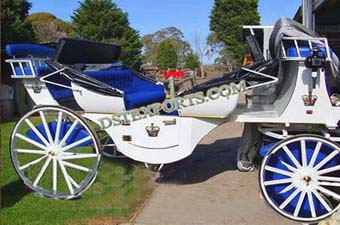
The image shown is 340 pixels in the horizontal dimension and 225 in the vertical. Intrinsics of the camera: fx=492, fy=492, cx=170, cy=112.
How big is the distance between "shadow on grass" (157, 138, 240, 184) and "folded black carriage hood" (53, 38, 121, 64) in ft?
5.20

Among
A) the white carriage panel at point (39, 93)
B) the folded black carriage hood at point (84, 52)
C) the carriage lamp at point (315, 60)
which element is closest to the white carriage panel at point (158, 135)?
the white carriage panel at point (39, 93)

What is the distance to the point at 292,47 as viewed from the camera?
427cm

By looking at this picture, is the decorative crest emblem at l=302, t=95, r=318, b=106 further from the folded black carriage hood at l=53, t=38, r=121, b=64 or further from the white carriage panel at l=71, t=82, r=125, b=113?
the folded black carriage hood at l=53, t=38, r=121, b=64

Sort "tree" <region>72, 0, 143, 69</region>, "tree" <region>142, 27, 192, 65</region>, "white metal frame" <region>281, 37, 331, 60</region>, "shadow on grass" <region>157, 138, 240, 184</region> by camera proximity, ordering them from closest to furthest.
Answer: "white metal frame" <region>281, 37, 331, 60</region>, "shadow on grass" <region>157, 138, 240, 184</region>, "tree" <region>72, 0, 143, 69</region>, "tree" <region>142, 27, 192, 65</region>

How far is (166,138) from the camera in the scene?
4.78 meters

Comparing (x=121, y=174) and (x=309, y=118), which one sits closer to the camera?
(x=309, y=118)

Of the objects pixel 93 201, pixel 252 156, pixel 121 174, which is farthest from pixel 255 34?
pixel 93 201

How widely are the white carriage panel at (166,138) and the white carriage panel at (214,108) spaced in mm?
89

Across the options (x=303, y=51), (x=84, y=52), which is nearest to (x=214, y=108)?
(x=303, y=51)

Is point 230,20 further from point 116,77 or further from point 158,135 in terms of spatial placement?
point 158,135

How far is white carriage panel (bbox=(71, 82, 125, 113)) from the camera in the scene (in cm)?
480

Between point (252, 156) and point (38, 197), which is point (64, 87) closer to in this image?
point (38, 197)

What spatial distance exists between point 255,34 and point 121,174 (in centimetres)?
231

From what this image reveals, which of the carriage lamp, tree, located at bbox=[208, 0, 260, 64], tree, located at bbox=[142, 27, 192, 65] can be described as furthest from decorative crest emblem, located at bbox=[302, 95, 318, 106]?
tree, located at bbox=[142, 27, 192, 65]
